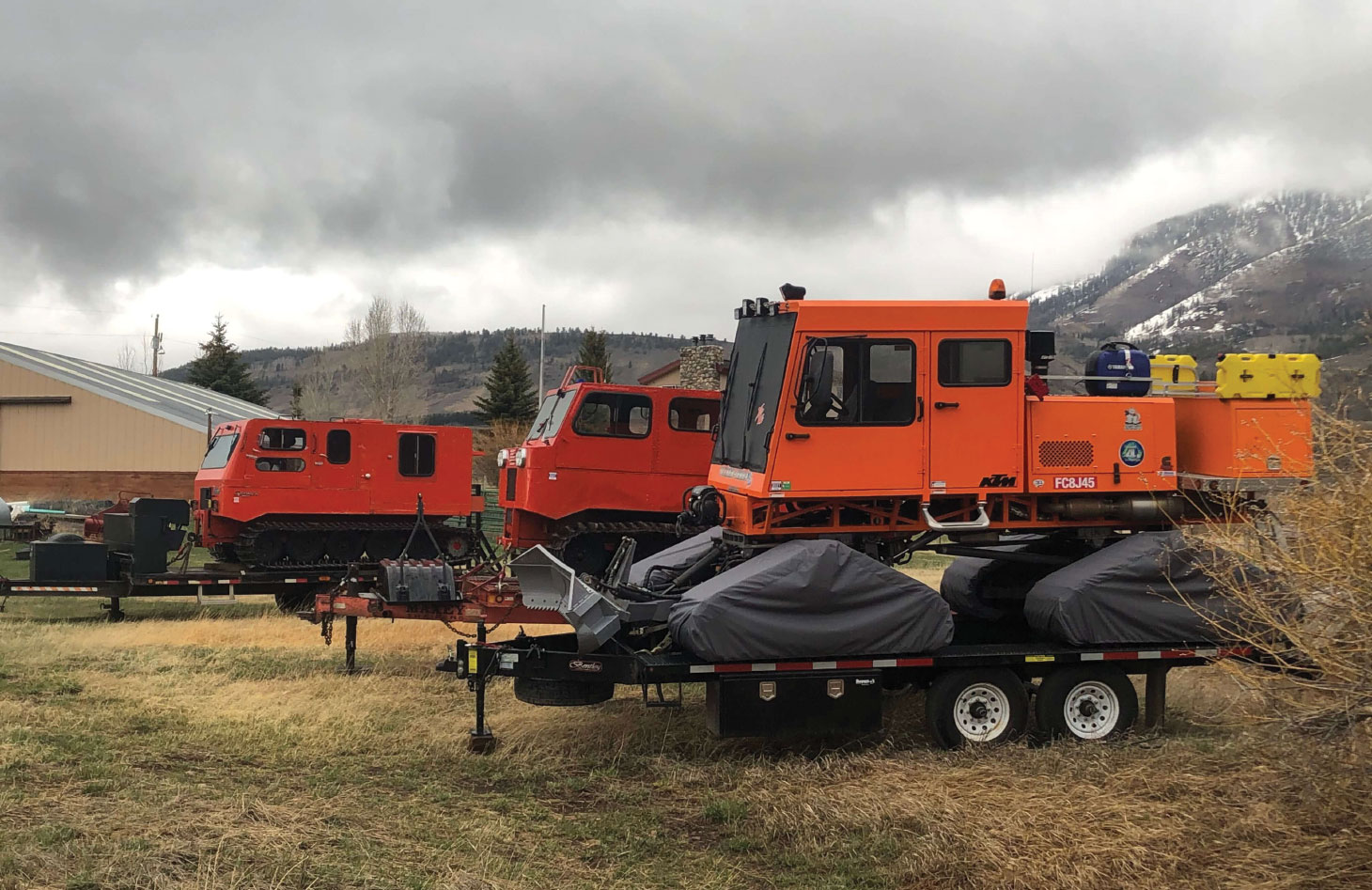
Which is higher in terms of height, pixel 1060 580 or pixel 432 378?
pixel 432 378

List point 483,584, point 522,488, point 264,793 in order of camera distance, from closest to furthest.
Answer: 1. point 264,793
2. point 483,584
3. point 522,488

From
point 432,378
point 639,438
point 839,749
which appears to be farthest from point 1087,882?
point 432,378

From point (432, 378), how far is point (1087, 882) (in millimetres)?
184320

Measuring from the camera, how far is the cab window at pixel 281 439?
1759 centimetres

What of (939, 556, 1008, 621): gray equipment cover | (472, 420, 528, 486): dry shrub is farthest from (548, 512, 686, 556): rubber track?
(472, 420, 528, 486): dry shrub

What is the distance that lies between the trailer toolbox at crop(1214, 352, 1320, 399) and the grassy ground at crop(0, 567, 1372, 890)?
2408 millimetres

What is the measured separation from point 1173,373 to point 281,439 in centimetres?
1289

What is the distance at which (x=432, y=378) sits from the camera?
184750mm

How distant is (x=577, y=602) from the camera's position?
8.03 metres

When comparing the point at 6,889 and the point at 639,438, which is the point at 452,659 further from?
the point at 639,438

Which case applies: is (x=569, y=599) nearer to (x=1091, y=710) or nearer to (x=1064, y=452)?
(x=1064, y=452)

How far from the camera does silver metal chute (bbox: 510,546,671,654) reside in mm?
7961

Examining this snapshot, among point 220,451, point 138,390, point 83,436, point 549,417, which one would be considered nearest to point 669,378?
point 138,390

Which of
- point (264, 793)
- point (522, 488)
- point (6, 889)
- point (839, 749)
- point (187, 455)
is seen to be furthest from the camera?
point (187, 455)
